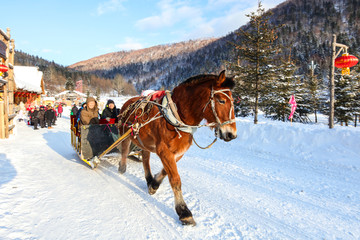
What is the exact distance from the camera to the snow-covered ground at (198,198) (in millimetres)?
2525

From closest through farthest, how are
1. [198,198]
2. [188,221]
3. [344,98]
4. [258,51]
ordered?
[188,221]
[198,198]
[258,51]
[344,98]

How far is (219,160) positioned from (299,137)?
3408 millimetres

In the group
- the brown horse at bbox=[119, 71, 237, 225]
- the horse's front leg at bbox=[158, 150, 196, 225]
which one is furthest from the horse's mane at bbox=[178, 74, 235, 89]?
the horse's front leg at bbox=[158, 150, 196, 225]

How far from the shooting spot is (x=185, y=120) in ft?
9.66

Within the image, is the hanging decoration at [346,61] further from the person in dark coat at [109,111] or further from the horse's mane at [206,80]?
the person in dark coat at [109,111]

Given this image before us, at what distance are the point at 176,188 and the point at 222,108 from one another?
133cm

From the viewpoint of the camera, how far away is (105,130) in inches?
217

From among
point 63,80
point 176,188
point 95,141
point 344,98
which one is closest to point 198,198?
point 176,188

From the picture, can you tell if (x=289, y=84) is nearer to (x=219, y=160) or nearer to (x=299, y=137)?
(x=299, y=137)

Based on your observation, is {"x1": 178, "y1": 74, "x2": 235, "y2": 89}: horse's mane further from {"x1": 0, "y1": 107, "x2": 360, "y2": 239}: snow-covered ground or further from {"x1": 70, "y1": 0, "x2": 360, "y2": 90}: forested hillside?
{"x1": 70, "y1": 0, "x2": 360, "y2": 90}: forested hillside

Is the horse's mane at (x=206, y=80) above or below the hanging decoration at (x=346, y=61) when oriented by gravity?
below

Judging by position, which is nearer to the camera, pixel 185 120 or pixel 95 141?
pixel 185 120

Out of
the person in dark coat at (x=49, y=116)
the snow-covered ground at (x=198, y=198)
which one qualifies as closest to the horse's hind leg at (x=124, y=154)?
the snow-covered ground at (x=198, y=198)

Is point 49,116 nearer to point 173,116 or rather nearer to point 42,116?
point 42,116
